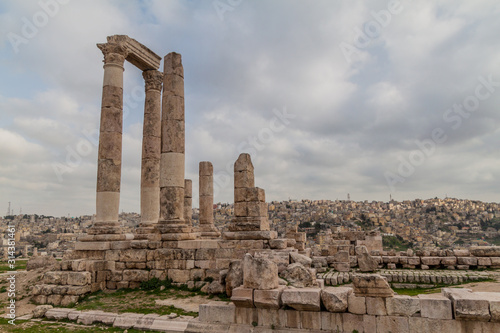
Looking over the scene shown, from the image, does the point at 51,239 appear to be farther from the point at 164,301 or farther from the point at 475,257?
the point at 475,257

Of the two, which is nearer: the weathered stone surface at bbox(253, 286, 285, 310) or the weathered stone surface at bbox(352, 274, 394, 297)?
the weathered stone surface at bbox(352, 274, 394, 297)

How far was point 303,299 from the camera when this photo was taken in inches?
291

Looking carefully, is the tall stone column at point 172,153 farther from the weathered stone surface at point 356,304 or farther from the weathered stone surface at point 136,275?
the weathered stone surface at point 356,304

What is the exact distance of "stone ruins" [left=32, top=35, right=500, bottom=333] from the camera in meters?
7.01

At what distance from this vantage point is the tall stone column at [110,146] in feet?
49.9

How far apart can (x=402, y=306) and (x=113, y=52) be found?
1592cm

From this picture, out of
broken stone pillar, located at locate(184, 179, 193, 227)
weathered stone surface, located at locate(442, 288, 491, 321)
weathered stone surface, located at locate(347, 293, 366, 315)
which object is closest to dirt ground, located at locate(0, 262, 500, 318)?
weathered stone surface, located at locate(347, 293, 366, 315)

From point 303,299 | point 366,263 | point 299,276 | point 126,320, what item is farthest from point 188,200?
point 303,299

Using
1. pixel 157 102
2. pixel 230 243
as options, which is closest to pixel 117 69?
pixel 157 102

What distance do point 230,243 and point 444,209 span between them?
8732 cm

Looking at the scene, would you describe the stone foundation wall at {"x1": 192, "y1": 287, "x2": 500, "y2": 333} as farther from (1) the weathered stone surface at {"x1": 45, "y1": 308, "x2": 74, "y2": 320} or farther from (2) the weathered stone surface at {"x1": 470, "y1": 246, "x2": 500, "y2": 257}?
(2) the weathered stone surface at {"x1": 470, "y1": 246, "x2": 500, "y2": 257}

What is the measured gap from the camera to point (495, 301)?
249 inches

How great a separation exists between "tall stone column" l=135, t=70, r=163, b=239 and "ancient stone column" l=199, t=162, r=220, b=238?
561 centimetres

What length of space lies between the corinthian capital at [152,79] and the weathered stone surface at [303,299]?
47.4 feet
